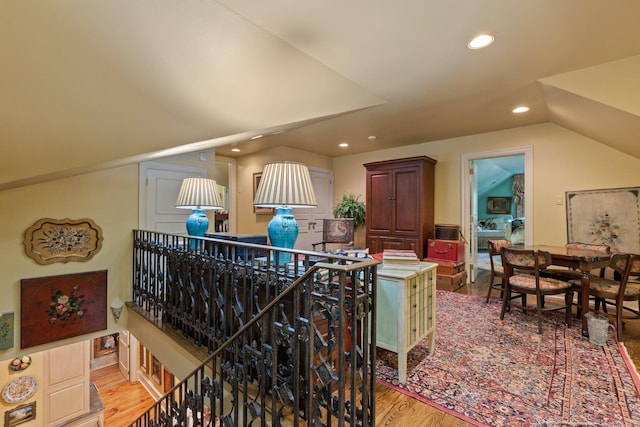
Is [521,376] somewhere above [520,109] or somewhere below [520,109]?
below

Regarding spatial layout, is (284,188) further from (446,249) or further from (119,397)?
(119,397)

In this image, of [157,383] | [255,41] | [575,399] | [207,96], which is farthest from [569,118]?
[157,383]

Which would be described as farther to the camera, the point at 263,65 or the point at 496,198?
the point at 496,198

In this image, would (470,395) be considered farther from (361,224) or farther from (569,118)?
(361,224)

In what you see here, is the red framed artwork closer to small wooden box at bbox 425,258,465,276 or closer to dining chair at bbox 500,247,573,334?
small wooden box at bbox 425,258,465,276

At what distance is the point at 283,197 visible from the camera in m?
1.92

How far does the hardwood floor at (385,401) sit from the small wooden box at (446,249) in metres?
0.53

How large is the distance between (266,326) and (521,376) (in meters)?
1.95

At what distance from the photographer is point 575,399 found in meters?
1.79

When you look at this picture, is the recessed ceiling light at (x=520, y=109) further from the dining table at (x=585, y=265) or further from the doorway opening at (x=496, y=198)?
the dining table at (x=585, y=265)

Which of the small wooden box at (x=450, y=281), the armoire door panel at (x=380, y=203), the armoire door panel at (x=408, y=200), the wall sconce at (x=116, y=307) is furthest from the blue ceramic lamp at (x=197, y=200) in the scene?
the small wooden box at (x=450, y=281)

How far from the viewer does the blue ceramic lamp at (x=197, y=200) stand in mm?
3016

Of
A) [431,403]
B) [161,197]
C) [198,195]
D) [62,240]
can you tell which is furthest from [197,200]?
[431,403]

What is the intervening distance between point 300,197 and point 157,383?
5.30 meters
